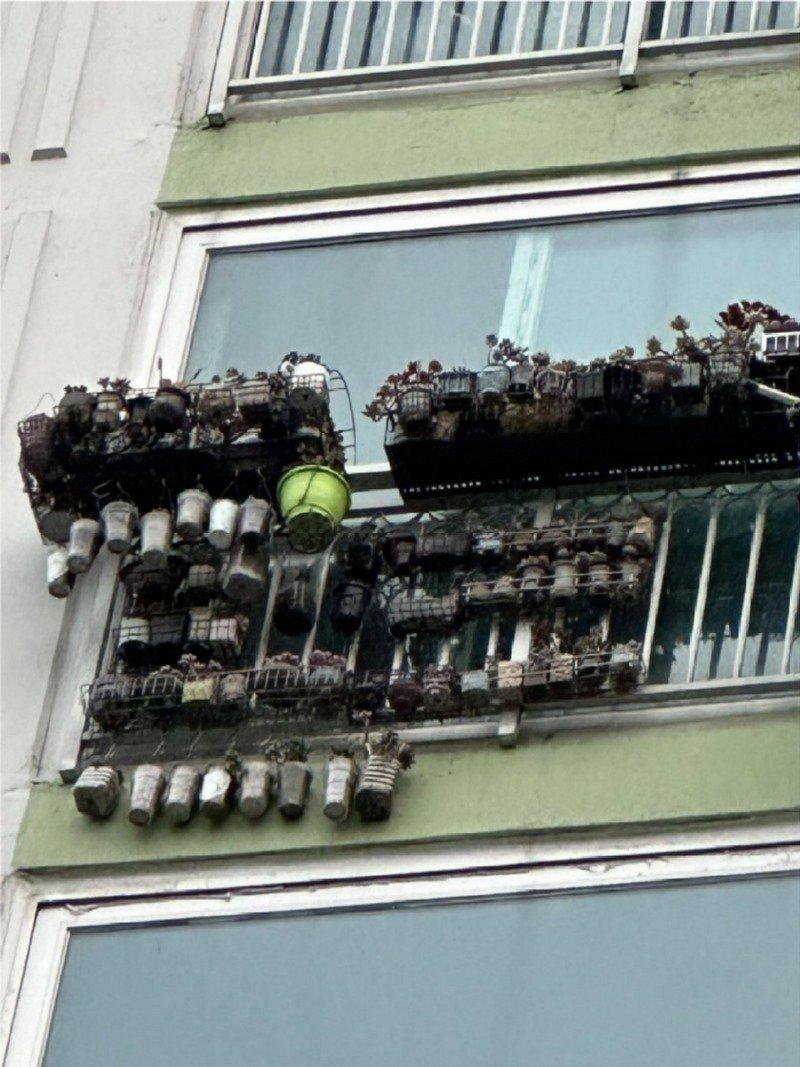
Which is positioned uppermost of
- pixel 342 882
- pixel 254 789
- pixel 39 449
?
pixel 39 449

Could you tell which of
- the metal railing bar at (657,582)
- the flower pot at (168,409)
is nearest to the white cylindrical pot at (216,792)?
the flower pot at (168,409)

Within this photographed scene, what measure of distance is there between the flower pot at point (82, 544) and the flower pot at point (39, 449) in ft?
0.79

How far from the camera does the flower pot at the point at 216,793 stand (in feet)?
41.8

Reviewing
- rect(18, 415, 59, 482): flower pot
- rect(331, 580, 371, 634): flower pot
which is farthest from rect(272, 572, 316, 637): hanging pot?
rect(18, 415, 59, 482): flower pot

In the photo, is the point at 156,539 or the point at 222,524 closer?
the point at 222,524

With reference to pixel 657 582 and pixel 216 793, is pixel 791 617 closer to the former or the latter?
pixel 657 582

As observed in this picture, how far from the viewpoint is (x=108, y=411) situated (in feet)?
44.6

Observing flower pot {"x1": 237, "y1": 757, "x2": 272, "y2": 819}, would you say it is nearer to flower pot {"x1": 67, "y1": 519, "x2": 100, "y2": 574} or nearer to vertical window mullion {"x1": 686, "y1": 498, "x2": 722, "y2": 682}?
flower pot {"x1": 67, "y1": 519, "x2": 100, "y2": 574}

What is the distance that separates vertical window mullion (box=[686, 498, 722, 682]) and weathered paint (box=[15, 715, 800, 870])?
1.14 ft

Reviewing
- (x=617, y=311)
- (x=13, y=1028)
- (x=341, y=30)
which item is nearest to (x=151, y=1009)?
(x=13, y=1028)

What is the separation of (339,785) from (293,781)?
19cm

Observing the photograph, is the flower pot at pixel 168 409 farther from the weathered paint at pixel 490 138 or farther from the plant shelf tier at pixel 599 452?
the weathered paint at pixel 490 138

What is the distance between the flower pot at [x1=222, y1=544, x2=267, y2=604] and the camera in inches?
521

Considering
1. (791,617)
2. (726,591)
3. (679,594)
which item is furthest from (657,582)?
(791,617)
